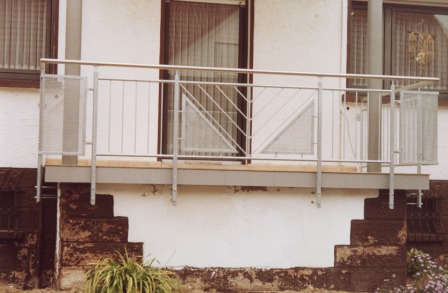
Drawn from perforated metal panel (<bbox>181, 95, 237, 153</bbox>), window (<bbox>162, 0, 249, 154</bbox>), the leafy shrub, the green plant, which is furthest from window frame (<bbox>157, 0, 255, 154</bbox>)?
the leafy shrub

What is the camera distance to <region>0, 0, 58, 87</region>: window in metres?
9.35

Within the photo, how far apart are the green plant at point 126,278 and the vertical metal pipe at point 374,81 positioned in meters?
2.79

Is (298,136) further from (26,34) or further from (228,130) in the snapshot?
(26,34)

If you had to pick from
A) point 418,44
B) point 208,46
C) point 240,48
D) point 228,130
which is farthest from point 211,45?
point 418,44

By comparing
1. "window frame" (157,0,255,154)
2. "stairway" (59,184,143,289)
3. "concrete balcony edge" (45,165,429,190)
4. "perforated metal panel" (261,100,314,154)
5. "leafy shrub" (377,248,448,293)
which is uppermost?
"window frame" (157,0,255,154)

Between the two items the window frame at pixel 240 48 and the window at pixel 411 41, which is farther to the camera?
the window at pixel 411 41

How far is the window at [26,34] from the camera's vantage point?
935 centimetres

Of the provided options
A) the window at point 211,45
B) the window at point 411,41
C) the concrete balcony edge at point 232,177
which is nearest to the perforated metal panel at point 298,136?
the concrete balcony edge at point 232,177

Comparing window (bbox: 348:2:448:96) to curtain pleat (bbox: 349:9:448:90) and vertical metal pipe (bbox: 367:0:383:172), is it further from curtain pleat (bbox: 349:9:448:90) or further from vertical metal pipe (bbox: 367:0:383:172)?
vertical metal pipe (bbox: 367:0:383:172)

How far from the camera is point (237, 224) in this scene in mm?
8141

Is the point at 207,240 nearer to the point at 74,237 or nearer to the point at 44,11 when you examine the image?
the point at 74,237

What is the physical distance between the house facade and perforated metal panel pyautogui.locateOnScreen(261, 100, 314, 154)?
21 mm

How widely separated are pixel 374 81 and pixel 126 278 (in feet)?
12.3

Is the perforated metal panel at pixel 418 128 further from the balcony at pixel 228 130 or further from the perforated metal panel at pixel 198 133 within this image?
the perforated metal panel at pixel 198 133
